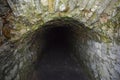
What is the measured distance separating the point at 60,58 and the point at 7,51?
5.80ft

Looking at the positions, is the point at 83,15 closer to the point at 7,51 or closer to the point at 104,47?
the point at 104,47

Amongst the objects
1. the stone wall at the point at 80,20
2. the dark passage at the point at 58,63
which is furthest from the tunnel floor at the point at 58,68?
the stone wall at the point at 80,20

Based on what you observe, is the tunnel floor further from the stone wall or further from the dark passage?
the stone wall

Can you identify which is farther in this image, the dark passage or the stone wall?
the dark passage

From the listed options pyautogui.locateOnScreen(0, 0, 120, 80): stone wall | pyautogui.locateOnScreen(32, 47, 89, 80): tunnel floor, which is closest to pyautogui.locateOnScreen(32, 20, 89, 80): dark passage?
pyautogui.locateOnScreen(32, 47, 89, 80): tunnel floor

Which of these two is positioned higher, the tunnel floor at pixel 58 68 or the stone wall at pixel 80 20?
the stone wall at pixel 80 20

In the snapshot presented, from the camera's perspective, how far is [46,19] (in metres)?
2.26

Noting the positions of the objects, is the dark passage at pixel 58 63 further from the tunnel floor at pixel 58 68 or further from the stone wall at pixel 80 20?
the stone wall at pixel 80 20

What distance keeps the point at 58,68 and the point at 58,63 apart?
4.8 inches

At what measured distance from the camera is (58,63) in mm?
3873

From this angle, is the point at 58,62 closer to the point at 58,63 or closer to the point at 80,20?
the point at 58,63

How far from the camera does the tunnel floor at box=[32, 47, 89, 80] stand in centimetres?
362

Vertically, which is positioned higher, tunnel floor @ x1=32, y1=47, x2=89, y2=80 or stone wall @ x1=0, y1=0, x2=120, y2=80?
stone wall @ x1=0, y1=0, x2=120, y2=80

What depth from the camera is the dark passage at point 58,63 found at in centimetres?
360
